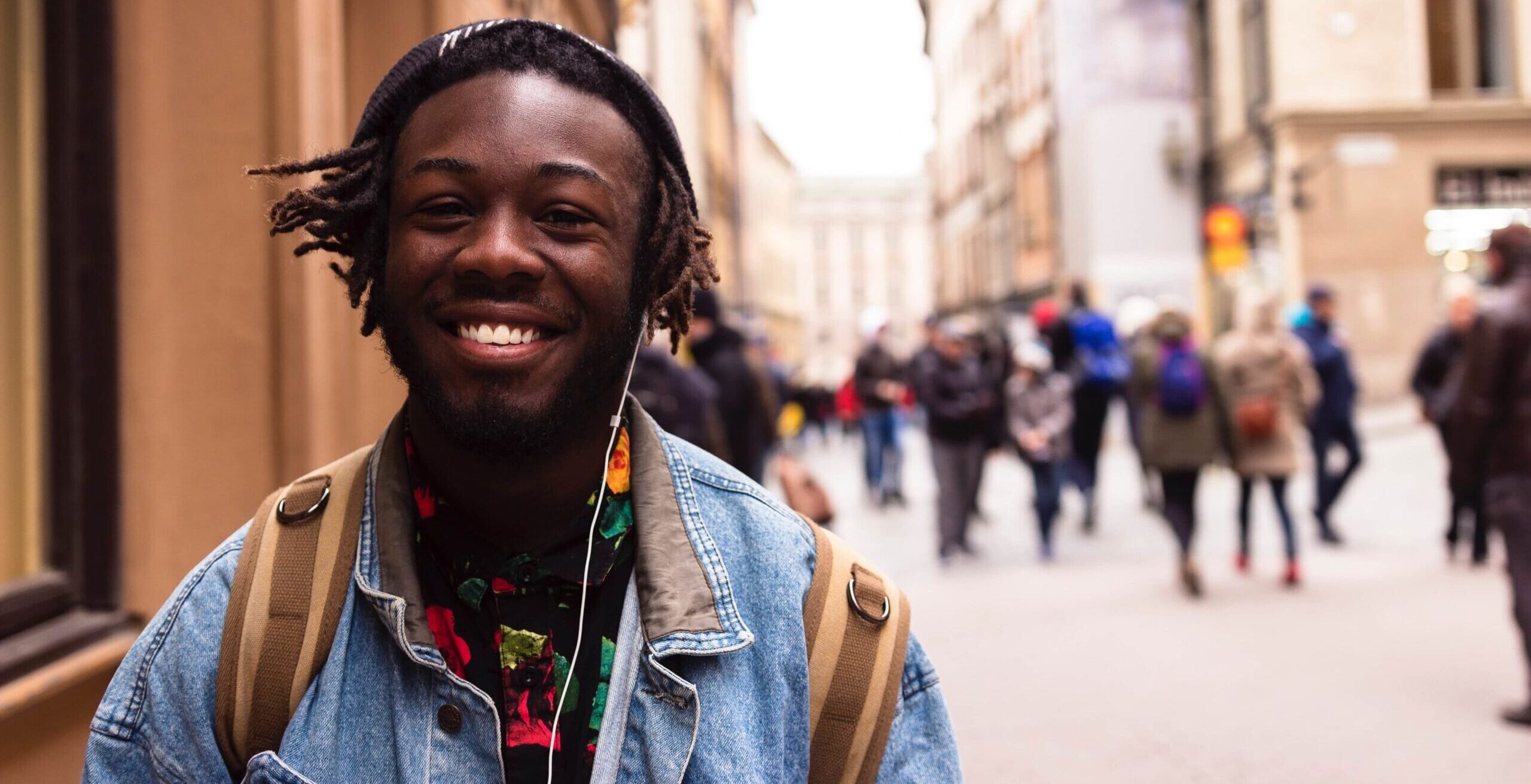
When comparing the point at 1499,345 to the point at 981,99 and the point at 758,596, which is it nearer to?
the point at 758,596

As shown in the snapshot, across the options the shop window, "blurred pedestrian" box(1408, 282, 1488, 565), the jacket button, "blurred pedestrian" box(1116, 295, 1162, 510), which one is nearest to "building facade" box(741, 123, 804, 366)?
"blurred pedestrian" box(1116, 295, 1162, 510)

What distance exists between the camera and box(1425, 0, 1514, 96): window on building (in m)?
21.4

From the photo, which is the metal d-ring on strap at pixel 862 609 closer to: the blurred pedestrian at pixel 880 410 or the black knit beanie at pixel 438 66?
the black knit beanie at pixel 438 66

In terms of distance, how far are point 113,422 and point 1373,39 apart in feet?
71.3

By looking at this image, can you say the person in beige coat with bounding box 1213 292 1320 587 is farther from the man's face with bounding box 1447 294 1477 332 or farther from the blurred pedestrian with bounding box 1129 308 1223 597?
the man's face with bounding box 1447 294 1477 332

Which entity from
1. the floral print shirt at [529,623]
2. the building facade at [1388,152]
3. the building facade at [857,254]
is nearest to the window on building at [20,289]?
the floral print shirt at [529,623]

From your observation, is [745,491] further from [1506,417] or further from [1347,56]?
[1347,56]

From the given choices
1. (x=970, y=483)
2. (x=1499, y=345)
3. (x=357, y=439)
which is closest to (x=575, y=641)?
(x=357, y=439)

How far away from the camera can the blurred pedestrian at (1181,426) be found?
818 cm

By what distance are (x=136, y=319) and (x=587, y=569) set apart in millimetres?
3019

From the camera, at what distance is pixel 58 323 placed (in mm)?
3707

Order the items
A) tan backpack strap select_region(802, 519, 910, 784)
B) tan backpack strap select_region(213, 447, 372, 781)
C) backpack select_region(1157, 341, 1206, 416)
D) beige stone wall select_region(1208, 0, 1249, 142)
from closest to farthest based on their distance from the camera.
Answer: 1. tan backpack strap select_region(213, 447, 372, 781)
2. tan backpack strap select_region(802, 519, 910, 784)
3. backpack select_region(1157, 341, 1206, 416)
4. beige stone wall select_region(1208, 0, 1249, 142)

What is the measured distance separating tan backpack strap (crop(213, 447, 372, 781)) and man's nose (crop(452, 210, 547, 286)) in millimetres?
316

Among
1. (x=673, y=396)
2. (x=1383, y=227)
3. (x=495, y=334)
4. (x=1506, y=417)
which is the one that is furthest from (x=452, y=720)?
(x=1383, y=227)
